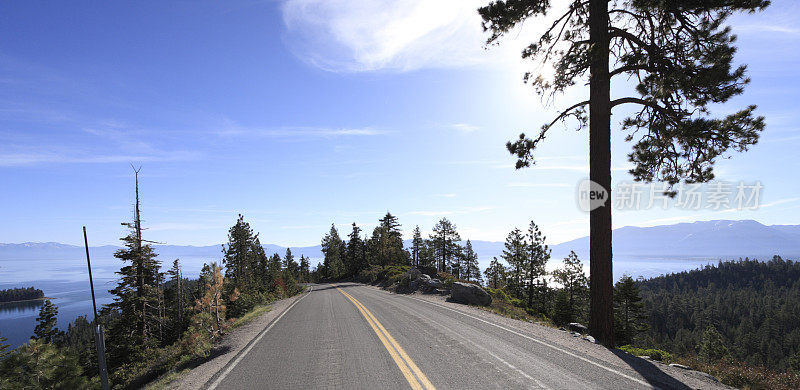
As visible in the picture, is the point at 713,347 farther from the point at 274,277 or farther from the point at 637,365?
the point at 274,277

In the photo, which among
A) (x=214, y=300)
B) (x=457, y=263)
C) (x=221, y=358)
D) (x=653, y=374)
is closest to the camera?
(x=653, y=374)

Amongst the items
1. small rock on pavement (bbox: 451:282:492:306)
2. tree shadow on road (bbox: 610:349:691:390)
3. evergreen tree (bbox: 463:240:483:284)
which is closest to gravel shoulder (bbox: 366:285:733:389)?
tree shadow on road (bbox: 610:349:691:390)

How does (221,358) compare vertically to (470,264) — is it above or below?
above

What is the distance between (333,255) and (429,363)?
80.2 metres

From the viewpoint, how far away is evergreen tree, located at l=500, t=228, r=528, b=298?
4312cm

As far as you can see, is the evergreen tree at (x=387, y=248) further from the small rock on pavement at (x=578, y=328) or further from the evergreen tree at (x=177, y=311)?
the small rock on pavement at (x=578, y=328)

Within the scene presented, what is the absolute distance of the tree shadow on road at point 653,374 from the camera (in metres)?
5.30

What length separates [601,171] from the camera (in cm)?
879

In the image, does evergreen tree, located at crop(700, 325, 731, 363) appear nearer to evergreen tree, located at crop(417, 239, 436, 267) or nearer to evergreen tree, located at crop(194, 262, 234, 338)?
evergreen tree, located at crop(417, 239, 436, 267)

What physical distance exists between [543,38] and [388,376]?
33.3 ft

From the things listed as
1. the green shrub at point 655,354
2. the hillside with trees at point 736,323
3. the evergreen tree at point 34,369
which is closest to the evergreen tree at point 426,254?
the evergreen tree at point 34,369

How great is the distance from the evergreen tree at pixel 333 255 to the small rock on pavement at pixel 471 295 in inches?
2544

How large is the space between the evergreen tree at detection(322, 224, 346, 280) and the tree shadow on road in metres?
77.2

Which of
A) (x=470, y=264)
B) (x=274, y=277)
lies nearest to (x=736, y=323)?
(x=470, y=264)
